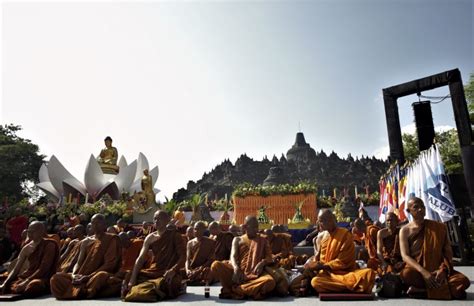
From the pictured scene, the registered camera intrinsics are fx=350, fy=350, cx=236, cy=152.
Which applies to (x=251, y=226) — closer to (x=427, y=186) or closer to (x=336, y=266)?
(x=336, y=266)

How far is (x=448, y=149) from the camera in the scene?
1859 centimetres

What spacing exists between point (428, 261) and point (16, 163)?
32.9 metres

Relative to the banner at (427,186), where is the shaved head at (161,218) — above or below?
below

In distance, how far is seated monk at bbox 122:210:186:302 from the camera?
4480 millimetres

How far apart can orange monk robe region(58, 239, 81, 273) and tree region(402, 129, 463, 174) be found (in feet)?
41.7

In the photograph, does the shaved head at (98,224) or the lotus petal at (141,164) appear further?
the lotus petal at (141,164)

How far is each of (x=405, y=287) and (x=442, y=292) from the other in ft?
1.36

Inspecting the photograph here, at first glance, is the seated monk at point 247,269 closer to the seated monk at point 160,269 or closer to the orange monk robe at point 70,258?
the seated monk at point 160,269

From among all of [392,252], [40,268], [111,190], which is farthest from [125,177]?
[392,252]

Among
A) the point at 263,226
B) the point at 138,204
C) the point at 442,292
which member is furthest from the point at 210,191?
the point at 442,292

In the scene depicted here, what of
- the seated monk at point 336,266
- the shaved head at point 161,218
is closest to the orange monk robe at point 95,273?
the shaved head at point 161,218

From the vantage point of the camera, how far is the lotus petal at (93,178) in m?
20.6

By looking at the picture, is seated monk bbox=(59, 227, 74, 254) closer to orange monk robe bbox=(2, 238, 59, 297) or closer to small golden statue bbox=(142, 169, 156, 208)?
orange monk robe bbox=(2, 238, 59, 297)

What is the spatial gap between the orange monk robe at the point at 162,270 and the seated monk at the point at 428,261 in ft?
9.51
